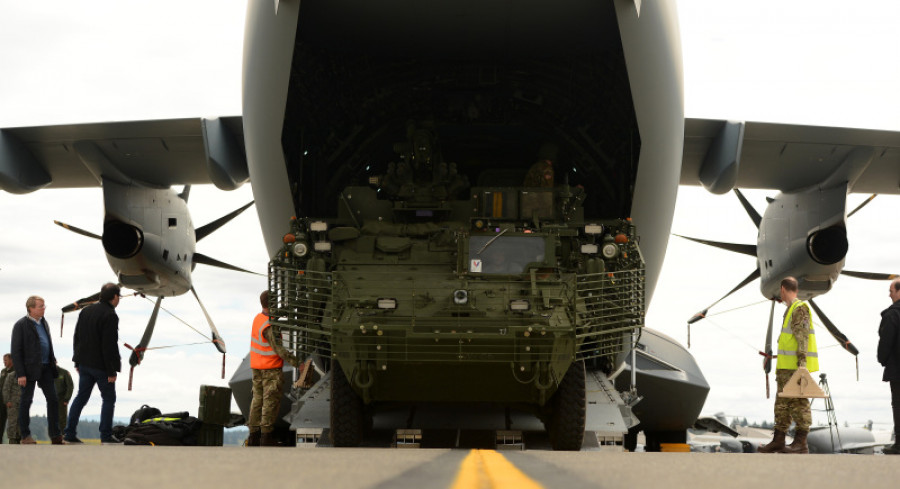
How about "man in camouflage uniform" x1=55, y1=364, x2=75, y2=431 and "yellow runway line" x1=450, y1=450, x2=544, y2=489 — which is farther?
"man in camouflage uniform" x1=55, y1=364, x2=75, y2=431

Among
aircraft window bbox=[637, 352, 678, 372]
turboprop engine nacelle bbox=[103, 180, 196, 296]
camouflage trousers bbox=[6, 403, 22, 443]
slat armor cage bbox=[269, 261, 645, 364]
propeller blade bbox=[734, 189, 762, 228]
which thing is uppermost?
propeller blade bbox=[734, 189, 762, 228]

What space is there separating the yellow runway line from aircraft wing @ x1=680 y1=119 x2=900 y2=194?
8.24 meters

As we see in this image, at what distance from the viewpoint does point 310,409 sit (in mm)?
8945

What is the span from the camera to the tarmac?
2988 millimetres

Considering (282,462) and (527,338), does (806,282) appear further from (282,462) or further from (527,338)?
(282,462)

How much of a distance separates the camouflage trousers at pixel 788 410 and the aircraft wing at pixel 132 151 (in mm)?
6797

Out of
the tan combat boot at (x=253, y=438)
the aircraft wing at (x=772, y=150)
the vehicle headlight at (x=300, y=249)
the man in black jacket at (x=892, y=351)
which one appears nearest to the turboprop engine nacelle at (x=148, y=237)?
the tan combat boot at (x=253, y=438)

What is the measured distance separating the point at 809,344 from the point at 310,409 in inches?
183

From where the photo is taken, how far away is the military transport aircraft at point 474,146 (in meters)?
8.87

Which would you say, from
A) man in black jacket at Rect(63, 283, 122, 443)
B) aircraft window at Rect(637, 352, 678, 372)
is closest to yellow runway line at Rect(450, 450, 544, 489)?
man in black jacket at Rect(63, 283, 122, 443)

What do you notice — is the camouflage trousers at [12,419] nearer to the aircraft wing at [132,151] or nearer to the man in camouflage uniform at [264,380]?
the aircraft wing at [132,151]

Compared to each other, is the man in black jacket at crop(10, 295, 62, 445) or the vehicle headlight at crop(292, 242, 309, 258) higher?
the vehicle headlight at crop(292, 242, 309, 258)

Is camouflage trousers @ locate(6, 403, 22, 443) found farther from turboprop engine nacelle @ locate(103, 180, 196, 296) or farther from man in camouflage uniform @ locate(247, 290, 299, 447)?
man in camouflage uniform @ locate(247, 290, 299, 447)

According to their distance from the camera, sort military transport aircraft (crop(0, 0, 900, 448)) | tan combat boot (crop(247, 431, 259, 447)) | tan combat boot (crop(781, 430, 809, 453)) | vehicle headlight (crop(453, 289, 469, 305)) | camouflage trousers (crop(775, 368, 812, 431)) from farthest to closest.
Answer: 1. tan combat boot (crop(247, 431, 259, 447))
2. military transport aircraft (crop(0, 0, 900, 448))
3. camouflage trousers (crop(775, 368, 812, 431))
4. tan combat boot (crop(781, 430, 809, 453))
5. vehicle headlight (crop(453, 289, 469, 305))
